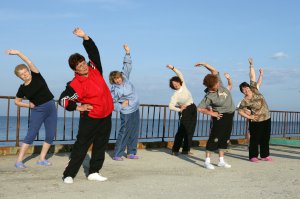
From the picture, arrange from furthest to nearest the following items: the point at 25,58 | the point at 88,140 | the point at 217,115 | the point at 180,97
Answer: the point at 180,97
the point at 217,115
the point at 25,58
the point at 88,140

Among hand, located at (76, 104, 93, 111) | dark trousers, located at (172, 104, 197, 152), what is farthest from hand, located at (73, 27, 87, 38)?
dark trousers, located at (172, 104, 197, 152)

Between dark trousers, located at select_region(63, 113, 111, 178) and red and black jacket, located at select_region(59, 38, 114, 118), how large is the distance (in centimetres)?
11

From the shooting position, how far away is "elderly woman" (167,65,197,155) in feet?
27.1

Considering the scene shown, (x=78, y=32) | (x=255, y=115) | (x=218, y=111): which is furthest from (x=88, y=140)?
(x=255, y=115)

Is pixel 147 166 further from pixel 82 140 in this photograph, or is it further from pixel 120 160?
pixel 82 140

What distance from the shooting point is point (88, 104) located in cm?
538

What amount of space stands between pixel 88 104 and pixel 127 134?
259cm

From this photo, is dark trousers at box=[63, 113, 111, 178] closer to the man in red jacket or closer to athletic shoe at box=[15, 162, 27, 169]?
the man in red jacket

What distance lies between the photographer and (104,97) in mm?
5430

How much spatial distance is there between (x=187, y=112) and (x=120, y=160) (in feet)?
5.54

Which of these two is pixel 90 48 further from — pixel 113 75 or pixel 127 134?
pixel 127 134

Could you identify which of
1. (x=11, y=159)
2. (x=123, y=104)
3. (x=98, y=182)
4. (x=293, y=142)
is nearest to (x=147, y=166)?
(x=123, y=104)

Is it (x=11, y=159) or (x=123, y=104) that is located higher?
(x=123, y=104)

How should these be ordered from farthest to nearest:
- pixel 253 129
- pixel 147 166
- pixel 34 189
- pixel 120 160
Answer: pixel 253 129
pixel 120 160
pixel 147 166
pixel 34 189
